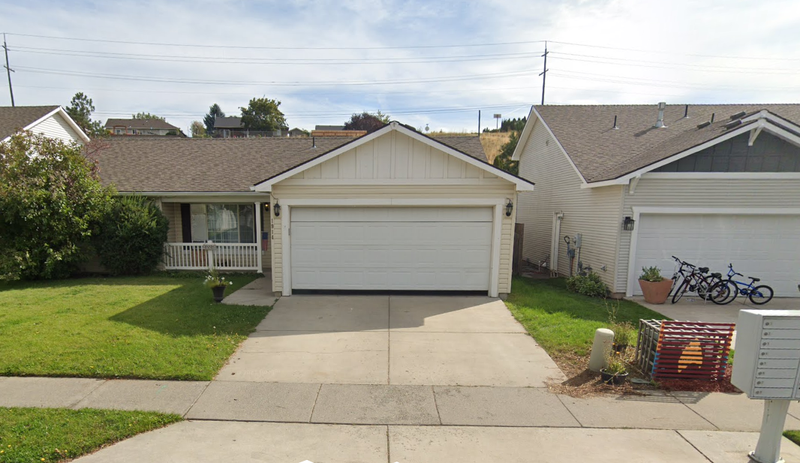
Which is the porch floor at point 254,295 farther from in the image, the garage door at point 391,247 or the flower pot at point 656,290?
the flower pot at point 656,290

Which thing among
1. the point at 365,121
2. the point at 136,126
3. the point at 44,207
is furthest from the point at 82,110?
the point at 44,207

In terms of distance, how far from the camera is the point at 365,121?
150 feet

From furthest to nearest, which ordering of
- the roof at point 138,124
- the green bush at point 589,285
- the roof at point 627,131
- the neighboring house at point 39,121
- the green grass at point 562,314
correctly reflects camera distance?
the roof at point 138,124, the neighboring house at point 39,121, the green bush at point 589,285, the roof at point 627,131, the green grass at point 562,314

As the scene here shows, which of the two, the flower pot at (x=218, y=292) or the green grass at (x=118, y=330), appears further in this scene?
the flower pot at (x=218, y=292)

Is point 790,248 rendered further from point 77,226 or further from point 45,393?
point 77,226

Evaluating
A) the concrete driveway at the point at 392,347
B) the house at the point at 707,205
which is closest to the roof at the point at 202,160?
the house at the point at 707,205

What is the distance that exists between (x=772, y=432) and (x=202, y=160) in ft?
51.0

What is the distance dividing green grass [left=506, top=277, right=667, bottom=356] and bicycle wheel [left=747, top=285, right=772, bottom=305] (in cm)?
275

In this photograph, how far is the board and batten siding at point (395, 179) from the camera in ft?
28.7

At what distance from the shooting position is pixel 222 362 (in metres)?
5.55

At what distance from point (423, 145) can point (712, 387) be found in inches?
254

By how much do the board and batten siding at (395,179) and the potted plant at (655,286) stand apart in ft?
11.2

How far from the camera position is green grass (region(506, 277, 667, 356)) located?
6490 millimetres

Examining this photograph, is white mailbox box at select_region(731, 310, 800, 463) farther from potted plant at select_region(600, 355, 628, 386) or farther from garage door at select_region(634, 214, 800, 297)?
garage door at select_region(634, 214, 800, 297)
